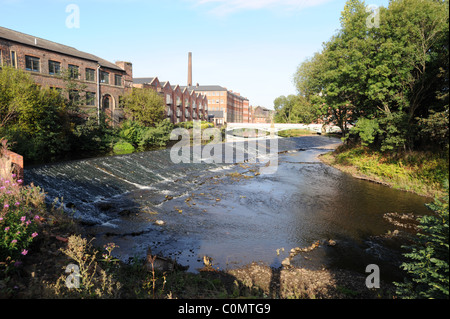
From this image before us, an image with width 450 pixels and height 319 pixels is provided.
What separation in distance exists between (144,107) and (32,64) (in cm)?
1308

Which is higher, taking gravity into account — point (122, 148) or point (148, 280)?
point (122, 148)

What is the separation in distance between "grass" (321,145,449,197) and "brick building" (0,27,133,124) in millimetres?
28661

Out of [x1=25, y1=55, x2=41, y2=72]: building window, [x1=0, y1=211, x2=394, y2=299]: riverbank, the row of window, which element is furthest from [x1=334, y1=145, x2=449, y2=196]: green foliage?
[x1=25, y1=55, x2=41, y2=72]: building window

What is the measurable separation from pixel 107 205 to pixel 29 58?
25.6 meters

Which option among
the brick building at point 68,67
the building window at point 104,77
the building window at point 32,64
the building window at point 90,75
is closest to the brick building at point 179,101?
the brick building at point 68,67

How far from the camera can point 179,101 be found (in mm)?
60875

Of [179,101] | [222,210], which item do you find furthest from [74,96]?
[179,101]

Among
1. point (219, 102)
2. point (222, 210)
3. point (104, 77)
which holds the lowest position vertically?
point (222, 210)

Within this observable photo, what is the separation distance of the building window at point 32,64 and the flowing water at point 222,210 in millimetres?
17953

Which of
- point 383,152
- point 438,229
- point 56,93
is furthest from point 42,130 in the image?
point 383,152

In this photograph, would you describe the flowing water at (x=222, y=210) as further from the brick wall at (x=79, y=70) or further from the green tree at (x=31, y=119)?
the brick wall at (x=79, y=70)

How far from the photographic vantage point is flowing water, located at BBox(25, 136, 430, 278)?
966 centimetres

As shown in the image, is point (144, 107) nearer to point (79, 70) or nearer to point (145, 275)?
point (79, 70)

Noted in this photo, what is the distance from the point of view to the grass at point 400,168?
15336 mm
